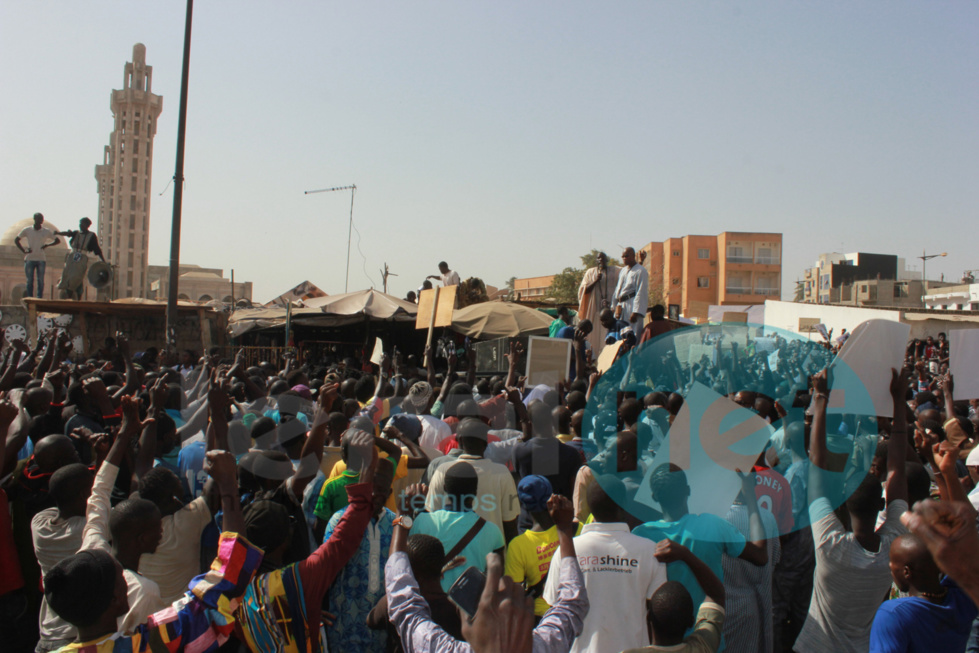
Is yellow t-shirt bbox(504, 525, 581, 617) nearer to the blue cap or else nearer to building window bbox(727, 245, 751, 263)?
the blue cap

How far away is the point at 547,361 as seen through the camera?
331 inches

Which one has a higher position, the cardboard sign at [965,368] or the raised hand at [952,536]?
the cardboard sign at [965,368]

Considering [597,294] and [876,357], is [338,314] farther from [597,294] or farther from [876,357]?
[876,357]

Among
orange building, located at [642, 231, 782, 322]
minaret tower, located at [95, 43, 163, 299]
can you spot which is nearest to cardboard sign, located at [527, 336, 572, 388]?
orange building, located at [642, 231, 782, 322]

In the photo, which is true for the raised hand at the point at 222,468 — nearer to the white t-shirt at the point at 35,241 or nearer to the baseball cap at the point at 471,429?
the baseball cap at the point at 471,429

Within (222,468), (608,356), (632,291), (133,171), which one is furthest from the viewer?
(133,171)

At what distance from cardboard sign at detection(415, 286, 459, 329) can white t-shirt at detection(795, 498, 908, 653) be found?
25.4 feet

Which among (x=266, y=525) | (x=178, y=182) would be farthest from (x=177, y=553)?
(x=178, y=182)

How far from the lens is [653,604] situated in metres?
2.80

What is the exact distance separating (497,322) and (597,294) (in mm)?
4604

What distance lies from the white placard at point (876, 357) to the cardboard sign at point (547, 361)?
138 inches

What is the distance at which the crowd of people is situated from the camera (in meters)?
2.68

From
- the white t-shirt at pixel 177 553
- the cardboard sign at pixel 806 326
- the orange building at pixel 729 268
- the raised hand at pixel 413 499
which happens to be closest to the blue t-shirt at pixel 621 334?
the raised hand at pixel 413 499

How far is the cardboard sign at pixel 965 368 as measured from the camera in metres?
6.12
